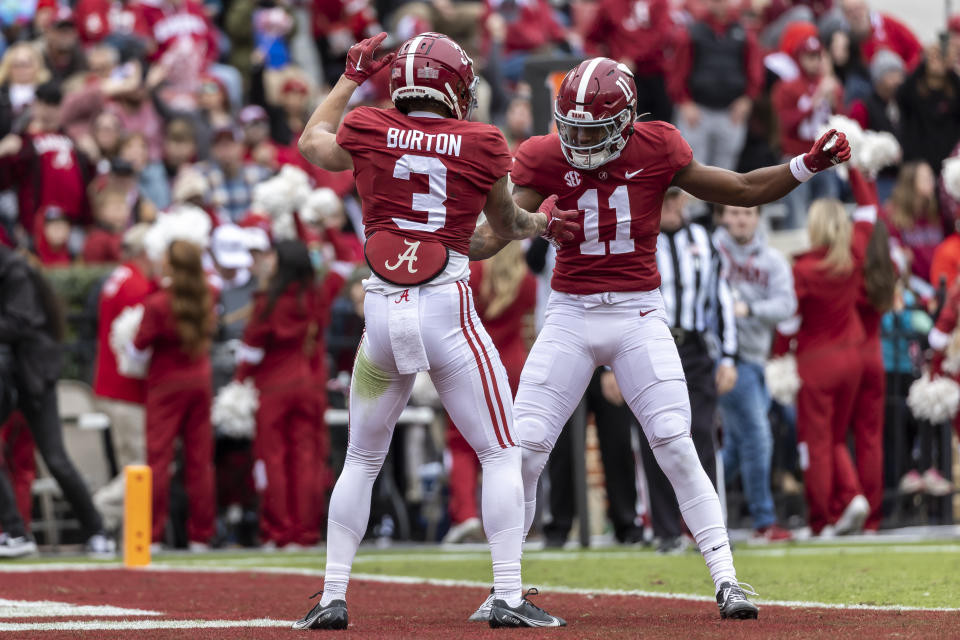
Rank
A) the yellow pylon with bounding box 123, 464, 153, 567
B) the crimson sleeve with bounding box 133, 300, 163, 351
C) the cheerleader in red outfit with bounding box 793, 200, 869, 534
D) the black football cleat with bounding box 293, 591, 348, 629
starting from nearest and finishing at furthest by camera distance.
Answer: the black football cleat with bounding box 293, 591, 348, 629, the yellow pylon with bounding box 123, 464, 153, 567, the crimson sleeve with bounding box 133, 300, 163, 351, the cheerleader in red outfit with bounding box 793, 200, 869, 534

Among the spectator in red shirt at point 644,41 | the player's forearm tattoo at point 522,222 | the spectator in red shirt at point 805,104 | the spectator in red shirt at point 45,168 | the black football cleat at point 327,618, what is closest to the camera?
the black football cleat at point 327,618

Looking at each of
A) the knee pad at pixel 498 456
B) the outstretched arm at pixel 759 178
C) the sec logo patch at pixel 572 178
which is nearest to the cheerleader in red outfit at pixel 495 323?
the sec logo patch at pixel 572 178

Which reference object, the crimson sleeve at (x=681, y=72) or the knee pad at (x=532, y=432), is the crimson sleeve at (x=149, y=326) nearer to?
the knee pad at (x=532, y=432)

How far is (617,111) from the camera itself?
6711 mm

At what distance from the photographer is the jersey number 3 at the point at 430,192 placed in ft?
20.5

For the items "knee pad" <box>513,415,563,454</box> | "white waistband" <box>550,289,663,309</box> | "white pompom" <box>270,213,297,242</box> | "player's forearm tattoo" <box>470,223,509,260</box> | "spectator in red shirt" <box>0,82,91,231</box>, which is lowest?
"knee pad" <box>513,415,563,454</box>

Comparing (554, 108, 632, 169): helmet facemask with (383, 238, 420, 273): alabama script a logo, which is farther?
(554, 108, 632, 169): helmet facemask

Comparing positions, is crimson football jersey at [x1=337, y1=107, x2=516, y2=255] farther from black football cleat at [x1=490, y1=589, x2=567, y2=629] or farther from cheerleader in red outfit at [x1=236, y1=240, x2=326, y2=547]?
cheerleader in red outfit at [x1=236, y1=240, x2=326, y2=547]

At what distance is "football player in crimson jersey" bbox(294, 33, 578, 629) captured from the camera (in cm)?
623

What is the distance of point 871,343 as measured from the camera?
42.1ft

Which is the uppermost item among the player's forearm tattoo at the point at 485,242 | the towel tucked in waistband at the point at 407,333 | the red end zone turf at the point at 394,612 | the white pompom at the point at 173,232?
the white pompom at the point at 173,232

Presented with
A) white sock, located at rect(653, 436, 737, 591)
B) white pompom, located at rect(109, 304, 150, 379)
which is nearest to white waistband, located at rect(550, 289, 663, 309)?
white sock, located at rect(653, 436, 737, 591)

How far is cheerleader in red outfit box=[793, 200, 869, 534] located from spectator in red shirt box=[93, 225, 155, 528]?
4848 mm

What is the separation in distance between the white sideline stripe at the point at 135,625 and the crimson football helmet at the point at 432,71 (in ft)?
6.61
